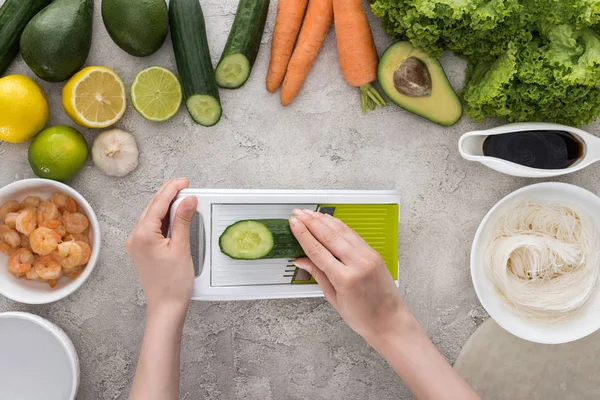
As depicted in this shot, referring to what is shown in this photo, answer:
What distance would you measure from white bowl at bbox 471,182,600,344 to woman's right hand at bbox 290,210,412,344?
309mm

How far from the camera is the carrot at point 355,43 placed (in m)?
1.39

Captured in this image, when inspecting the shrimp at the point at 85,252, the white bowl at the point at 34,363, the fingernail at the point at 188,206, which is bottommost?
the white bowl at the point at 34,363

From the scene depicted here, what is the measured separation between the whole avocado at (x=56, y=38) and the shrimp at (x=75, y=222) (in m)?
0.33

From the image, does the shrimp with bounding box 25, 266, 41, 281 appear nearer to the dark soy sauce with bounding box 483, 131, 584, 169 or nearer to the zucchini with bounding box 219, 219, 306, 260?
the zucchini with bounding box 219, 219, 306, 260

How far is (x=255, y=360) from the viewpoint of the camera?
56.8 inches

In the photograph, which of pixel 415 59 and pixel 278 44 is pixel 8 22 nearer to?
pixel 278 44

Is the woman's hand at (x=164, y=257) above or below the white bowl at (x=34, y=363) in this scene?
above

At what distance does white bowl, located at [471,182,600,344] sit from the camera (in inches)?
53.9

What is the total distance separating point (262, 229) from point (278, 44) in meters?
0.52

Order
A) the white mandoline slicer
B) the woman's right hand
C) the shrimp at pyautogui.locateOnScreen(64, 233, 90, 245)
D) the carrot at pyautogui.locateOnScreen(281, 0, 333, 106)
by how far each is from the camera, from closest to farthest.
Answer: the woman's right hand
the white mandoline slicer
the shrimp at pyautogui.locateOnScreen(64, 233, 90, 245)
the carrot at pyautogui.locateOnScreen(281, 0, 333, 106)

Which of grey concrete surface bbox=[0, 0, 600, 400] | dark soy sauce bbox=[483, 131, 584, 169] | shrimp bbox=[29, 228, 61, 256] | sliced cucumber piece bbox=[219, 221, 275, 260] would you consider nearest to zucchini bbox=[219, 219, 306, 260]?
sliced cucumber piece bbox=[219, 221, 275, 260]

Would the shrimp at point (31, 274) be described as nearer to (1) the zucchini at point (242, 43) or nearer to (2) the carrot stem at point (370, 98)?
(1) the zucchini at point (242, 43)

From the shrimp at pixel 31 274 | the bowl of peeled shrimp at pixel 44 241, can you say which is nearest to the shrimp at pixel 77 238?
the bowl of peeled shrimp at pixel 44 241

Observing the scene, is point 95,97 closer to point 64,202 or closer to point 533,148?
point 64,202
